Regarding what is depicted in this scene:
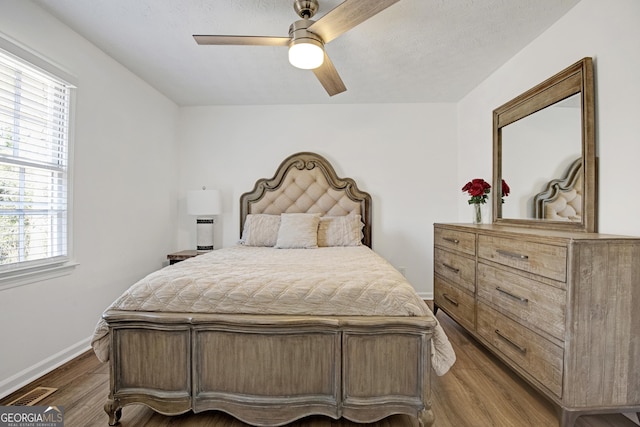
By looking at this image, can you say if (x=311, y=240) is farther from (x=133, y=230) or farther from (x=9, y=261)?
(x=9, y=261)

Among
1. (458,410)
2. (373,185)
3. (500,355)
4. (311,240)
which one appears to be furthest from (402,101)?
(458,410)

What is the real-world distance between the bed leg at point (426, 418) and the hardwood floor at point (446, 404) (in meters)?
0.15

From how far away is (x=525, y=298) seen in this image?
1.80 meters

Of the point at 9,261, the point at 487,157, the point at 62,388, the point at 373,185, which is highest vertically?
the point at 487,157

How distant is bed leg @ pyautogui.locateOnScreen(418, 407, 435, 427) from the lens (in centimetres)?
148

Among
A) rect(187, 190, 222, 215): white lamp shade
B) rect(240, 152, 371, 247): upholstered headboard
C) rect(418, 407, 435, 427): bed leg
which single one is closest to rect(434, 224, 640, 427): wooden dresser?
rect(418, 407, 435, 427): bed leg

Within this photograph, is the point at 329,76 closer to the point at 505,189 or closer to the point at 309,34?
the point at 309,34

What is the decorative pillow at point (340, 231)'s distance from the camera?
334 centimetres

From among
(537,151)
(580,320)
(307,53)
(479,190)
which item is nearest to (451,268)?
(479,190)

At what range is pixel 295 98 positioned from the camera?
12.0ft

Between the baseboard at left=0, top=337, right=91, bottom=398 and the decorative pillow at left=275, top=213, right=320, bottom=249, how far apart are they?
180cm

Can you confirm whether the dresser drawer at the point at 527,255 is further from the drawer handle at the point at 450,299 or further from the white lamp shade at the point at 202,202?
the white lamp shade at the point at 202,202

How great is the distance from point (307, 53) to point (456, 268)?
2.10 m

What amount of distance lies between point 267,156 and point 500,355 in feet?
10.3
